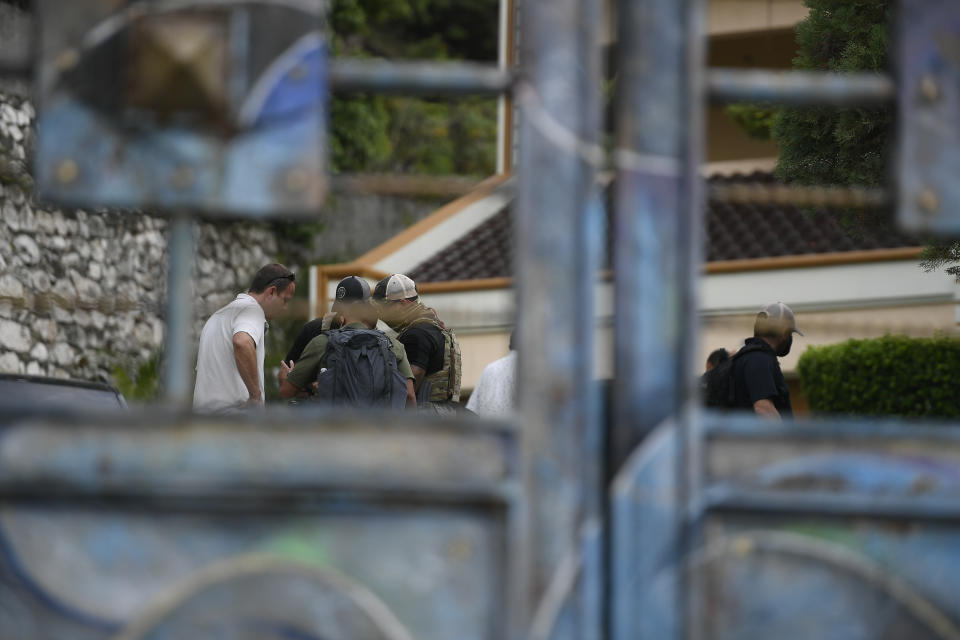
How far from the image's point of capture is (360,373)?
557cm

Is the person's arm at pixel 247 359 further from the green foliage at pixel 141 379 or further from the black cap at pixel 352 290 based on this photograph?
the green foliage at pixel 141 379

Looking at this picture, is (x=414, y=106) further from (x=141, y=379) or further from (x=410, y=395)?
(x=410, y=395)

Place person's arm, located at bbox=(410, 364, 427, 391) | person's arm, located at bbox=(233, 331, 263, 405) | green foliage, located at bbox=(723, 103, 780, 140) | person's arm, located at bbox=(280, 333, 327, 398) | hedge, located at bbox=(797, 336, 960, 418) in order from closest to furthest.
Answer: person's arm, located at bbox=(233, 331, 263, 405) → person's arm, located at bbox=(280, 333, 327, 398) → person's arm, located at bbox=(410, 364, 427, 391) → hedge, located at bbox=(797, 336, 960, 418) → green foliage, located at bbox=(723, 103, 780, 140)

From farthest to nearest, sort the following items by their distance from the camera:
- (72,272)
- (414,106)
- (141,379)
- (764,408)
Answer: (414,106)
(141,379)
(72,272)
(764,408)

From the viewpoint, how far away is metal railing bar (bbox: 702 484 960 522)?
193cm

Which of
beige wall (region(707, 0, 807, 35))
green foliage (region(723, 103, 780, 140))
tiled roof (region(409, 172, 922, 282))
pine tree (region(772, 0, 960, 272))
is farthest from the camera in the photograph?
beige wall (region(707, 0, 807, 35))

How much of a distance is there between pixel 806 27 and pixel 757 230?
22.9ft

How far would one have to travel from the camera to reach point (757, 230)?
14172 mm

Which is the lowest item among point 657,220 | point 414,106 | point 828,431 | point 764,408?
point 764,408

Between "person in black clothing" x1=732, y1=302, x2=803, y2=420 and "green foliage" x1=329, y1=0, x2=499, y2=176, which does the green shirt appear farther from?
"green foliage" x1=329, y1=0, x2=499, y2=176

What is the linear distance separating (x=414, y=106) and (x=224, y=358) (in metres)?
13.9

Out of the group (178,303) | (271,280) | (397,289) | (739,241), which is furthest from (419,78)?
(739,241)

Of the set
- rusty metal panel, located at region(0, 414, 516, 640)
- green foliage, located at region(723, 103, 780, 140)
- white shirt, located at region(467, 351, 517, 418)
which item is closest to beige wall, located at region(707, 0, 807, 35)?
green foliage, located at region(723, 103, 780, 140)

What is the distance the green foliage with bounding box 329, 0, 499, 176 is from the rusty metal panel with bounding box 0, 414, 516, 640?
13566mm
